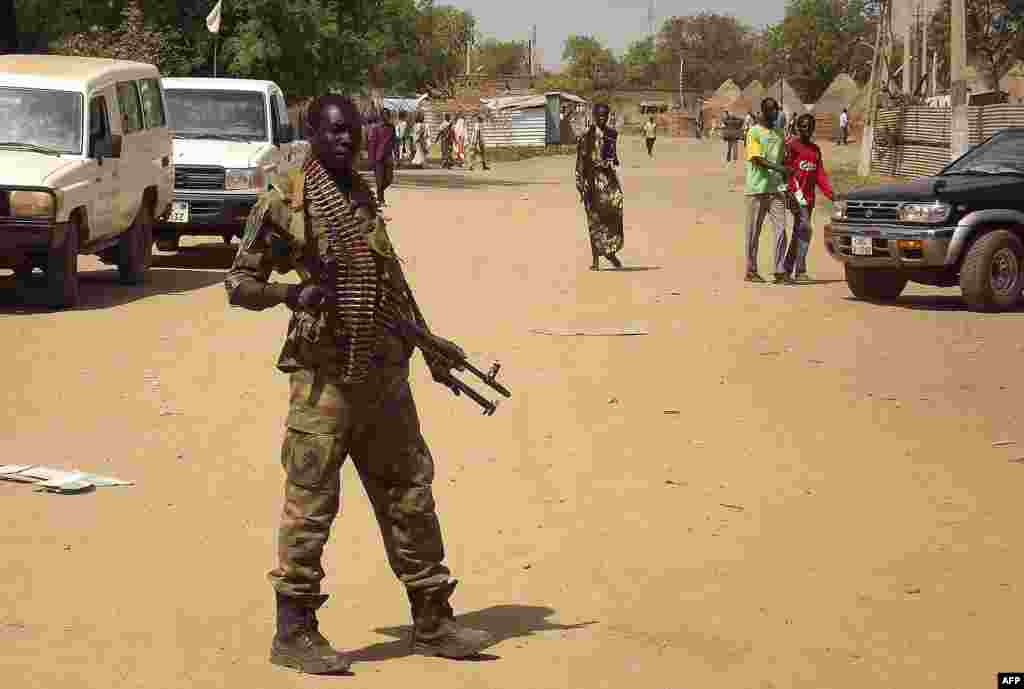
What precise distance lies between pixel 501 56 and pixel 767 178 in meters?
170

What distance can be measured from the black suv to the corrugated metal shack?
63.3 meters

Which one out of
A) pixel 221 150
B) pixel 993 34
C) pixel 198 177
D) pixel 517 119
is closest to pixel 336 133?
pixel 198 177

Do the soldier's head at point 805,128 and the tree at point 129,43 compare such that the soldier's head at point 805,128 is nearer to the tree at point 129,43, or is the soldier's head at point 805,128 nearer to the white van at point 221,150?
the white van at point 221,150

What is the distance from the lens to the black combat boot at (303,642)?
5457 mm

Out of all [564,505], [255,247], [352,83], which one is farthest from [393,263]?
[352,83]

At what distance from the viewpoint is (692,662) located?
226 inches

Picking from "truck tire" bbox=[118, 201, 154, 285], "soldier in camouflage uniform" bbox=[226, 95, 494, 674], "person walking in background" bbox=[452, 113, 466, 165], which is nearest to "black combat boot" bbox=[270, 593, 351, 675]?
"soldier in camouflage uniform" bbox=[226, 95, 494, 674]

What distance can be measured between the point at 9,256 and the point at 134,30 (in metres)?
20.6

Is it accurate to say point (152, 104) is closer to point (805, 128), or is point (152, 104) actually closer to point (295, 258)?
point (805, 128)

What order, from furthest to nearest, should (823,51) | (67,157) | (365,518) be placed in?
1. (823,51)
2. (67,157)
3. (365,518)

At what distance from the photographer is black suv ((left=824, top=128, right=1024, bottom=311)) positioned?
15.7 m

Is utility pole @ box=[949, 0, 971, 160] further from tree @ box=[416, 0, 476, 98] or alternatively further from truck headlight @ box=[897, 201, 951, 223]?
tree @ box=[416, 0, 476, 98]

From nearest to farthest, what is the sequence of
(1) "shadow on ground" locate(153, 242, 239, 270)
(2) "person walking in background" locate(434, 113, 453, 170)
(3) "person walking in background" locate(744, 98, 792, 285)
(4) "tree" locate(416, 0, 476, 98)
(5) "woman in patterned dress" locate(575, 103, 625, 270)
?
(3) "person walking in background" locate(744, 98, 792, 285)
(5) "woman in patterned dress" locate(575, 103, 625, 270)
(1) "shadow on ground" locate(153, 242, 239, 270)
(2) "person walking in background" locate(434, 113, 453, 170)
(4) "tree" locate(416, 0, 476, 98)

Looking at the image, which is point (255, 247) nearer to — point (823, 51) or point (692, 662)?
point (692, 662)
